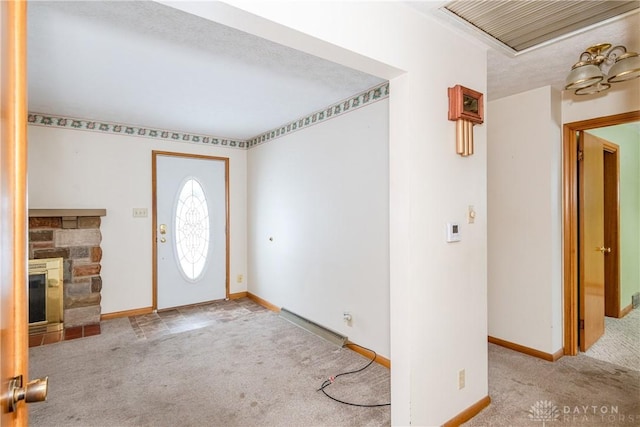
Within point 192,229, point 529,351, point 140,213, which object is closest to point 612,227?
point 529,351

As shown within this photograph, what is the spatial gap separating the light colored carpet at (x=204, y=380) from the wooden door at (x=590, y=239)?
6.27ft

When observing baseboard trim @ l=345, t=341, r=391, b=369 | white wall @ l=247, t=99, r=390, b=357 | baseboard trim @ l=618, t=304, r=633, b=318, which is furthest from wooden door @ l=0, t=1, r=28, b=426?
baseboard trim @ l=618, t=304, r=633, b=318

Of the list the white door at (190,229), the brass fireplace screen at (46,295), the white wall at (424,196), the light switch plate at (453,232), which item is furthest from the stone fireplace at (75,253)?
the light switch plate at (453,232)

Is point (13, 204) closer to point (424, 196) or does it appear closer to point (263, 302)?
point (424, 196)

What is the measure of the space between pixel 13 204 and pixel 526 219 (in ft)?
10.9

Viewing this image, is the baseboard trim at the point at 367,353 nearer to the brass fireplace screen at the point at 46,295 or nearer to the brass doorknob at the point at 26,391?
the brass doorknob at the point at 26,391

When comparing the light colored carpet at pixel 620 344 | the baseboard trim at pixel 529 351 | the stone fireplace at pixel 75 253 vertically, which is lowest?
the light colored carpet at pixel 620 344

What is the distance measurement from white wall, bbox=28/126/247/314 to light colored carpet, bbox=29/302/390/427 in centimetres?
68

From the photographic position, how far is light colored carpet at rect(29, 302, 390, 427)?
2.08 metres

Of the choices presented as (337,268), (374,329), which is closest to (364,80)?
(337,268)

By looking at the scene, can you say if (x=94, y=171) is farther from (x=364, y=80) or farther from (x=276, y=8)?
(x=276, y=8)

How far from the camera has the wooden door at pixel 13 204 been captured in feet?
1.98

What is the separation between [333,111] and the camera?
10.6ft

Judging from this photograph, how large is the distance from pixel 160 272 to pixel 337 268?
2392 millimetres
